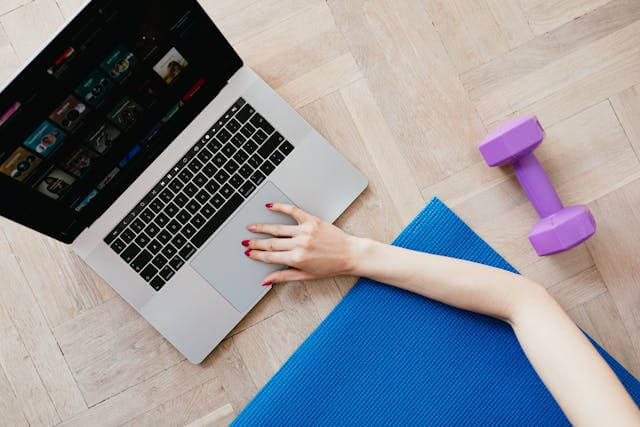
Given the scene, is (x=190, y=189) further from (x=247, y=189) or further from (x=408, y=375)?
(x=408, y=375)

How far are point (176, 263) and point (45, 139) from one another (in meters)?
0.27

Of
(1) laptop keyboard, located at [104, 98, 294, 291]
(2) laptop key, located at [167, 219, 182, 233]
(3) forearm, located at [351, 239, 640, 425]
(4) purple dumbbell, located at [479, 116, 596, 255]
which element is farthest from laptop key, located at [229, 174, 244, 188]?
→ (4) purple dumbbell, located at [479, 116, 596, 255]

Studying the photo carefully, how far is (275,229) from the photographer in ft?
2.60

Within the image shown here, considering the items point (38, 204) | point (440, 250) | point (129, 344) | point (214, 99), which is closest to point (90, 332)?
point (129, 344)

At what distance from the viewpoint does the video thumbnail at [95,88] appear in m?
0.58

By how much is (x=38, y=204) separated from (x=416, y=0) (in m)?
0.67

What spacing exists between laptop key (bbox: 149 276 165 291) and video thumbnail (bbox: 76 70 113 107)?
28cm

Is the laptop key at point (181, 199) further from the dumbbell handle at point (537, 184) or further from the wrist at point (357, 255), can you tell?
the dumbbell handle at point (537, 184)

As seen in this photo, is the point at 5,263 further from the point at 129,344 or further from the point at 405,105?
the point at 405,105

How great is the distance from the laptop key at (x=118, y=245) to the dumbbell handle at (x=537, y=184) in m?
0.64

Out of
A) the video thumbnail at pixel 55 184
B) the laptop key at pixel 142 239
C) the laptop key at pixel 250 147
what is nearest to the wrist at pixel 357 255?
the laptop key at pixel 250 147

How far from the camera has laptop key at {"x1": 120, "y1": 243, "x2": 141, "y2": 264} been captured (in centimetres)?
77

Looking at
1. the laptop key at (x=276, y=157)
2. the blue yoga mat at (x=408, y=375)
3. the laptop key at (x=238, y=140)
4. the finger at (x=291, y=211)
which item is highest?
the laptop key at (x=238, y=140)

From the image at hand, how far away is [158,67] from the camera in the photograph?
655mm
